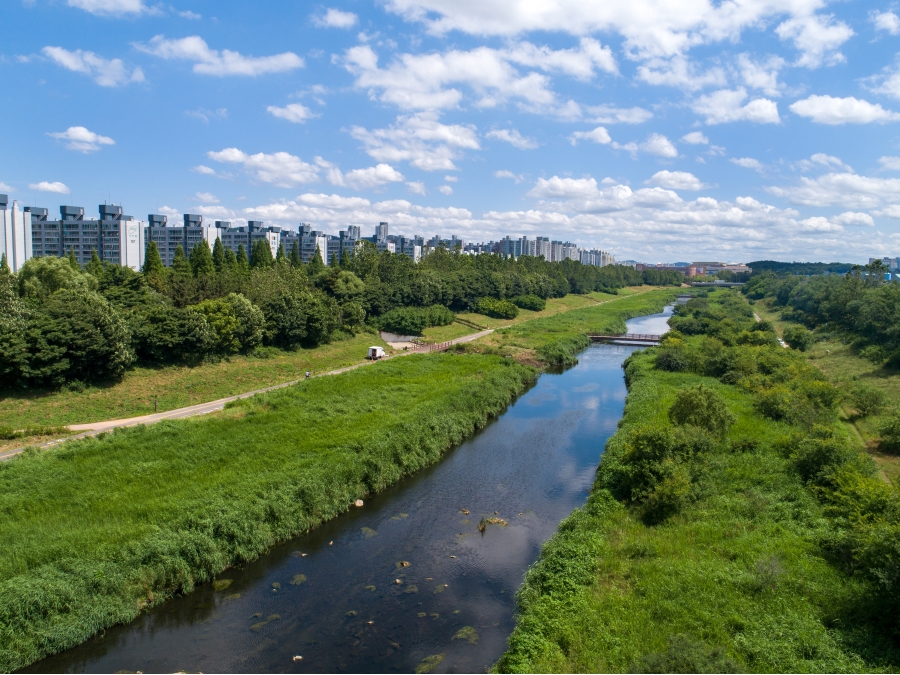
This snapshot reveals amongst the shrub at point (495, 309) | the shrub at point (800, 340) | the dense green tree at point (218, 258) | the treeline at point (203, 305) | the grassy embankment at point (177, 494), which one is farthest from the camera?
the shrub at point (495, 309)

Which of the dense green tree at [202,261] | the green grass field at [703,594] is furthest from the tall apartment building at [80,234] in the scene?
the green grass field at [703,594]

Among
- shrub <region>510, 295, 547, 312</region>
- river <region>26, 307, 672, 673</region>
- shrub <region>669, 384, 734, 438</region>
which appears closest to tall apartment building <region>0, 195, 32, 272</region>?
shrub <region>510, 295, 547, 312</region>

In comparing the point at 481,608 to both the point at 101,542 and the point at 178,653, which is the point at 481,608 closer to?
the point at 178,653

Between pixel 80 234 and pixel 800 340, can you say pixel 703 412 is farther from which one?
pixel 80 234

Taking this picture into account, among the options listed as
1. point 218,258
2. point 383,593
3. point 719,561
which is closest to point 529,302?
point 218,258

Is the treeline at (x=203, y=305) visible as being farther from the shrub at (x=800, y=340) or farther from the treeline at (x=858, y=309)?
the treeline at (x=858, y=309)
